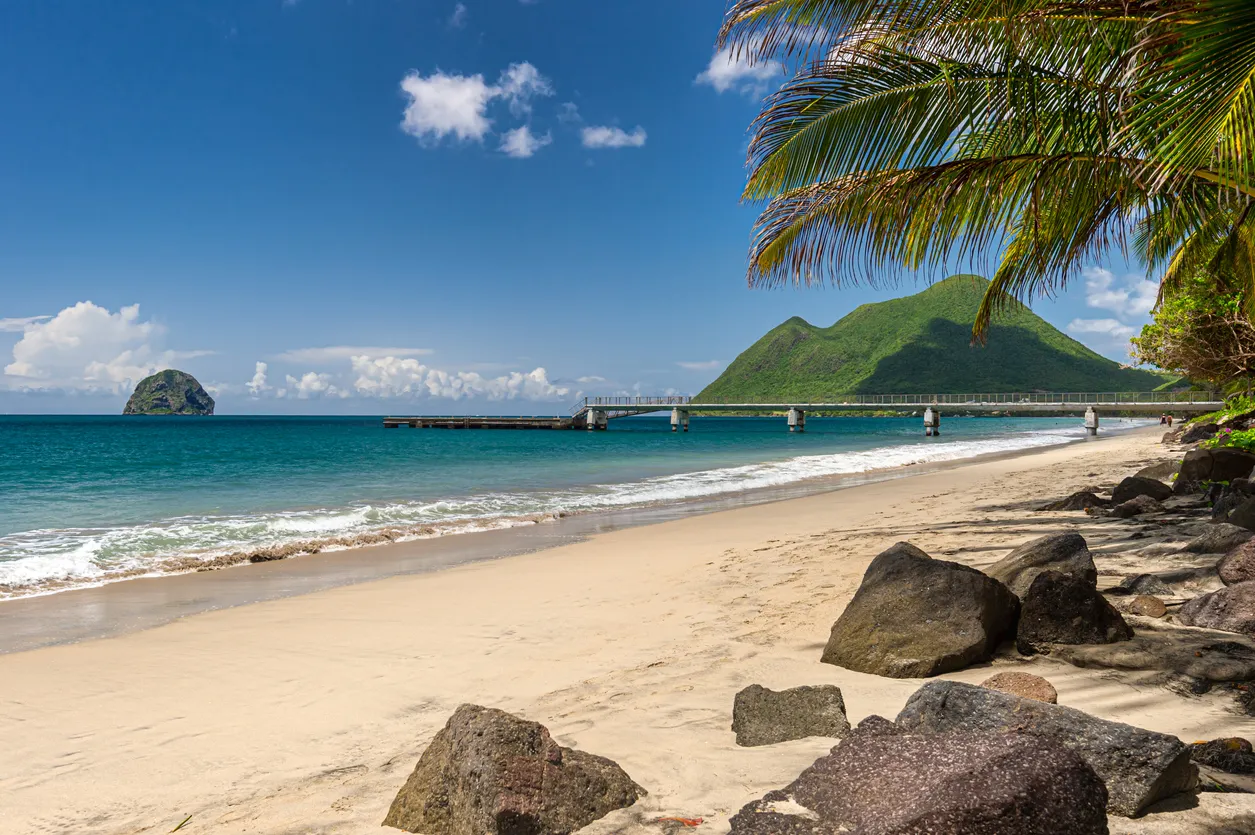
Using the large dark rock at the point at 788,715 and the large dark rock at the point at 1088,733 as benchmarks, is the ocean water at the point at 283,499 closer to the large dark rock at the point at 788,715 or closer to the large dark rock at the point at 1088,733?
the large dark rock at the point at 788,715

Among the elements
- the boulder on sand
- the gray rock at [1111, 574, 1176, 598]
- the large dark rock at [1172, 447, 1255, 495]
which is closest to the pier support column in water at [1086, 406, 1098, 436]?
the large dark rock at [1172, 447, 1255, 495]

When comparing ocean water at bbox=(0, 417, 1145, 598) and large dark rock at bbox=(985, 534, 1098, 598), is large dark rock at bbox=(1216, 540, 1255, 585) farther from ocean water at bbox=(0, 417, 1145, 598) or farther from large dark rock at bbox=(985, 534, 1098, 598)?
ocean water at bbox=(0, 417, 1145, 598)

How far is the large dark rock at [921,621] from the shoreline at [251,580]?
22.5 ft

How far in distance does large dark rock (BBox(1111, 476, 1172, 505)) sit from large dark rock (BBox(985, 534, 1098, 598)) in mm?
6560

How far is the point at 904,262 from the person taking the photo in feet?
22.6

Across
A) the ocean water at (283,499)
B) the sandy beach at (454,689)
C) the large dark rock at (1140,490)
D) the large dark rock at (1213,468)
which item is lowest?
the ocean water at (283,499)

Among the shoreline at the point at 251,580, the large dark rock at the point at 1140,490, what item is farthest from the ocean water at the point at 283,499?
the large dark rock at the point at 1140,490

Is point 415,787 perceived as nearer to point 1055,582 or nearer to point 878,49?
point 1055,582

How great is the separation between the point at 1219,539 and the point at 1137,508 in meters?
3.66

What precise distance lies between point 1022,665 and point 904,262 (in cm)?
394

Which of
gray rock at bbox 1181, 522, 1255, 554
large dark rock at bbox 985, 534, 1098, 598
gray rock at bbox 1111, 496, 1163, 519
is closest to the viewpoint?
large dark rock at bbox 985, 534, 1098, 598

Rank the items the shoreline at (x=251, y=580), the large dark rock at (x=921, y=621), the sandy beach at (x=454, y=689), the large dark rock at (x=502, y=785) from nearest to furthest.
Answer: the large dark rock at (x=502, y=785)
the sandy beach at (x=454, y=689)
the large dark rock at (x=921, y=621)
the shoreline at (x=251, y=580)

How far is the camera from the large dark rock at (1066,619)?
438cm

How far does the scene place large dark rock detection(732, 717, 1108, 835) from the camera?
191 cm
